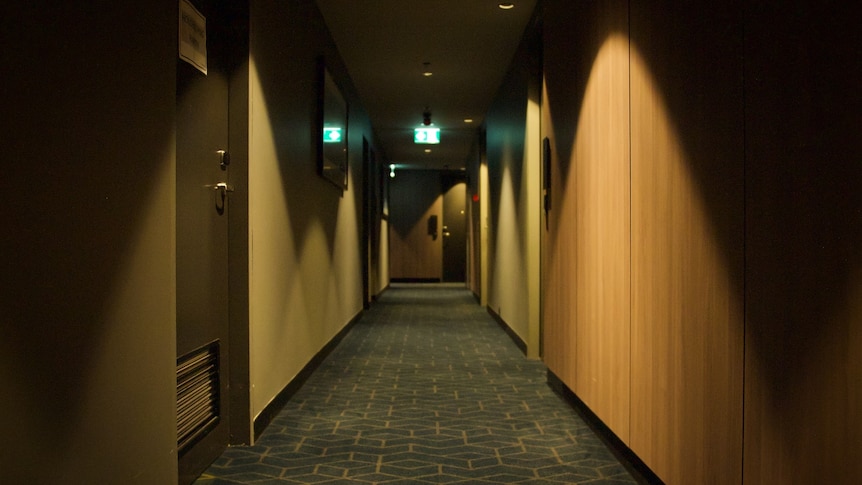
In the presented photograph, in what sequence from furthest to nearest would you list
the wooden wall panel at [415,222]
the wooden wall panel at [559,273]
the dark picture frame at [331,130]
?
the wooden wall panel at [415,222] → the dark picture frame at [331,130] → the wooden wall panel at [559,273]

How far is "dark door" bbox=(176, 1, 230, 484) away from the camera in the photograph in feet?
8.80

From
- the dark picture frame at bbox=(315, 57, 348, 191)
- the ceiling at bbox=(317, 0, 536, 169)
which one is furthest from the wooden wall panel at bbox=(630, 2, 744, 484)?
the dark picture frame at bbox=(315, 57, 348, 191)

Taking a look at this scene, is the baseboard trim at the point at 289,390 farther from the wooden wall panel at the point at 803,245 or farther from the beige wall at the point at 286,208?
the wooden wall panel at the point at 803,245

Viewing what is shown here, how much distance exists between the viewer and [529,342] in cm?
599

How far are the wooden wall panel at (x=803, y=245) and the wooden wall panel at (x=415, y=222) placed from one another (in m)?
16.3

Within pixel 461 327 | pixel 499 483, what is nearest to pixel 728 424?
pixel 499 483

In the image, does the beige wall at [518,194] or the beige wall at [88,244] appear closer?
the beige wall at [88,244]

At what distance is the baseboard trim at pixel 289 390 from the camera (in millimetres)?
3525

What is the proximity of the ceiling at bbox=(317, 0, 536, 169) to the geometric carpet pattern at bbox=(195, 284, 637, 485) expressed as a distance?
2.95 meters

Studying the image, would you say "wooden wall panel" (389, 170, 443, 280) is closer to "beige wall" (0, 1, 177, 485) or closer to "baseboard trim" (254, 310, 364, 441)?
"baseboard trim" (254, 310, 364, 441)

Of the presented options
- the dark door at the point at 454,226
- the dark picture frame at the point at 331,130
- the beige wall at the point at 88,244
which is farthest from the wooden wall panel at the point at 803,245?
the dark door at the point at 454,226

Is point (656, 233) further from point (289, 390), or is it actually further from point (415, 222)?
point (415, 222)

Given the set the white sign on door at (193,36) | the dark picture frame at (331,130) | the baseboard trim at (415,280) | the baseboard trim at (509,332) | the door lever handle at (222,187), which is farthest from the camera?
the baseboard trim at (415,280)

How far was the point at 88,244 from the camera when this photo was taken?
164 cm
